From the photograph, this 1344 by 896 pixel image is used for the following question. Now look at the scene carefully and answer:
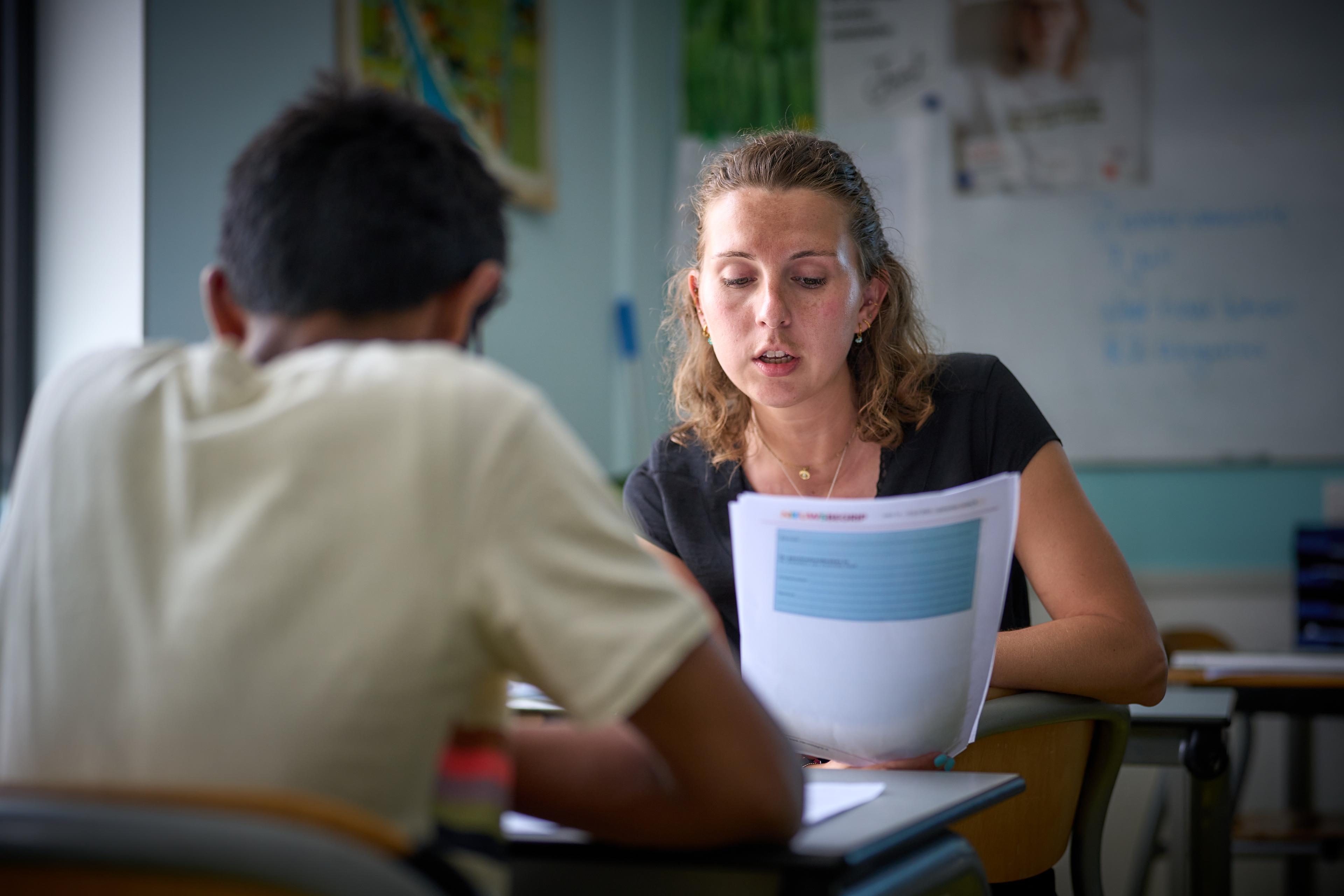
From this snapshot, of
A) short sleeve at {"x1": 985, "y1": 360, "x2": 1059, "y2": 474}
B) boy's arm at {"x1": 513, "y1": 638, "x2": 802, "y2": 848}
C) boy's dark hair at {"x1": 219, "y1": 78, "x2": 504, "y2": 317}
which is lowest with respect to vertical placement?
boy's arm at {"x1": 513, "y1": 638, "x2": 802, "y2": 848}

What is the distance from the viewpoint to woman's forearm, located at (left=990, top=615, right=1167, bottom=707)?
1326 mm

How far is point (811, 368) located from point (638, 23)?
2395mm

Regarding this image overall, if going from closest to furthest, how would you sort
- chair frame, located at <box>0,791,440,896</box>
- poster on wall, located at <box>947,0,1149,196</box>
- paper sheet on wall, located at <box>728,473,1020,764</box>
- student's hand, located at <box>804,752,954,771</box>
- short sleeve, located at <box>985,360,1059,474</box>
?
chair frame, located at <box>0,791,440,896</box>, paper sheet on wall, located at <box>728,473,1020,764</box>, student's hand, located at <box>804,752,954,771</box>, short sleeve, located at <box>985,360,1059,474</box>, poster on wall, located at <box>947,0,1149,196</box>

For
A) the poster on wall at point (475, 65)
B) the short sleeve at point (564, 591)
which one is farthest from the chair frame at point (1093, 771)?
Result: the poster on wall at point (475, 65)

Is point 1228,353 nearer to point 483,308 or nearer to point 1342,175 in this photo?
point 1342,175

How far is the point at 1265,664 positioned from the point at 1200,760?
0.66m

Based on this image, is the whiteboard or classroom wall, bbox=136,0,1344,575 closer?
classroom wall, bbox=136,0,1344,575

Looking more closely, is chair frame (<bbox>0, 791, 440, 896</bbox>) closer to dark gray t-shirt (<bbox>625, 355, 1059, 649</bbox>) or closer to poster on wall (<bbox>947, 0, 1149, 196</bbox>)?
dark gray t-shirt (<bbox>625, 355, 1059, 649</bbox>)

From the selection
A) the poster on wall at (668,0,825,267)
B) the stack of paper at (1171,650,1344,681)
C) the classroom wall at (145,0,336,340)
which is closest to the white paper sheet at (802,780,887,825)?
the stack of paper at (1171,650,1344,681)

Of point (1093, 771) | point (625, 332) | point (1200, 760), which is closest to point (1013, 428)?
point (1093, 771)

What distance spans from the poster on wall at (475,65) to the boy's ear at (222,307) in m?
1.82

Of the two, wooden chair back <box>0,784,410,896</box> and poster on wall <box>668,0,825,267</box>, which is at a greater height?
poster on wall <box>668,0,825,267</box>

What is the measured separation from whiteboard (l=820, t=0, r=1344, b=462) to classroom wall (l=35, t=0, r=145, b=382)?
1852 mm

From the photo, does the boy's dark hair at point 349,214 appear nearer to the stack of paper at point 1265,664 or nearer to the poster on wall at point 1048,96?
the stack of paper at point 1265,664
